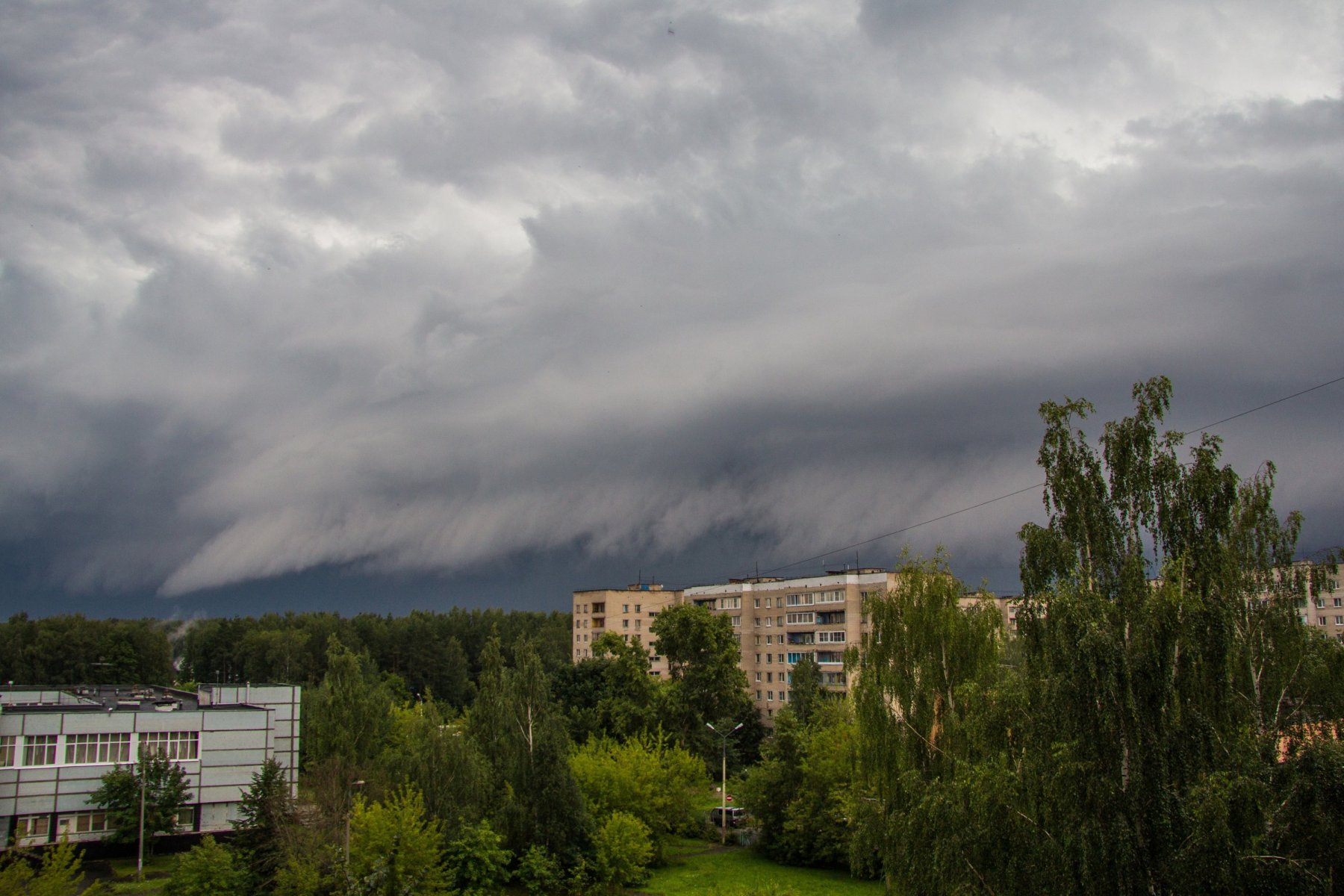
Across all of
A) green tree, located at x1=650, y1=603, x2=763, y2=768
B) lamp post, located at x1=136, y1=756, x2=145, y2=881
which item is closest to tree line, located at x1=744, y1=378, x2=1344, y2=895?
lamp post, located at x1=136, y1=756, x2=145, y2=881

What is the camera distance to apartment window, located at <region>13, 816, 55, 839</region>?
1874 inches

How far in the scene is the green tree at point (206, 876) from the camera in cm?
3706

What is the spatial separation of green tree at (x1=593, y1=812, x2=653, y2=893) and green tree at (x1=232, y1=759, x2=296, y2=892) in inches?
594

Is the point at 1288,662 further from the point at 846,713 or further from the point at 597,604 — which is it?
the point at 597,604

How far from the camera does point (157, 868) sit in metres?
47.8

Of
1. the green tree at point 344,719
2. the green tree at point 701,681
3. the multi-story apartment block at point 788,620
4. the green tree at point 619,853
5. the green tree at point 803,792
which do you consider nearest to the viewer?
the green tree at point 619,853

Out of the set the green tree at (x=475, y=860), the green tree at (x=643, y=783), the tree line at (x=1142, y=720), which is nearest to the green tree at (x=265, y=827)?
the green tree at (x=475, y=860)

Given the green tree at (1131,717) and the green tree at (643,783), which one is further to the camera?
the green tree at (643,783)

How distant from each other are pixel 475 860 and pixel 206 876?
11657 mm

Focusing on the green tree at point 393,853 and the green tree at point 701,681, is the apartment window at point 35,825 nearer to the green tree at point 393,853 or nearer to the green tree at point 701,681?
the green tree at point 393,853

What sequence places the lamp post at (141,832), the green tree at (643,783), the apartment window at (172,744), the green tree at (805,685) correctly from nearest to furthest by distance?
the lamp post at (141,832), the apartment window at (172,744), the green tree at (643,783), the green tree at (805,685)

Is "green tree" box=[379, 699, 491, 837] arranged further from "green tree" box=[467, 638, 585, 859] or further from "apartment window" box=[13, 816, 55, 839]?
"apartment window" box=[13, 816, 55, 839]

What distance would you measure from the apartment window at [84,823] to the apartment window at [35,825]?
0.48 metres

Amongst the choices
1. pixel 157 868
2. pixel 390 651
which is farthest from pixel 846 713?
pixel 390 651
